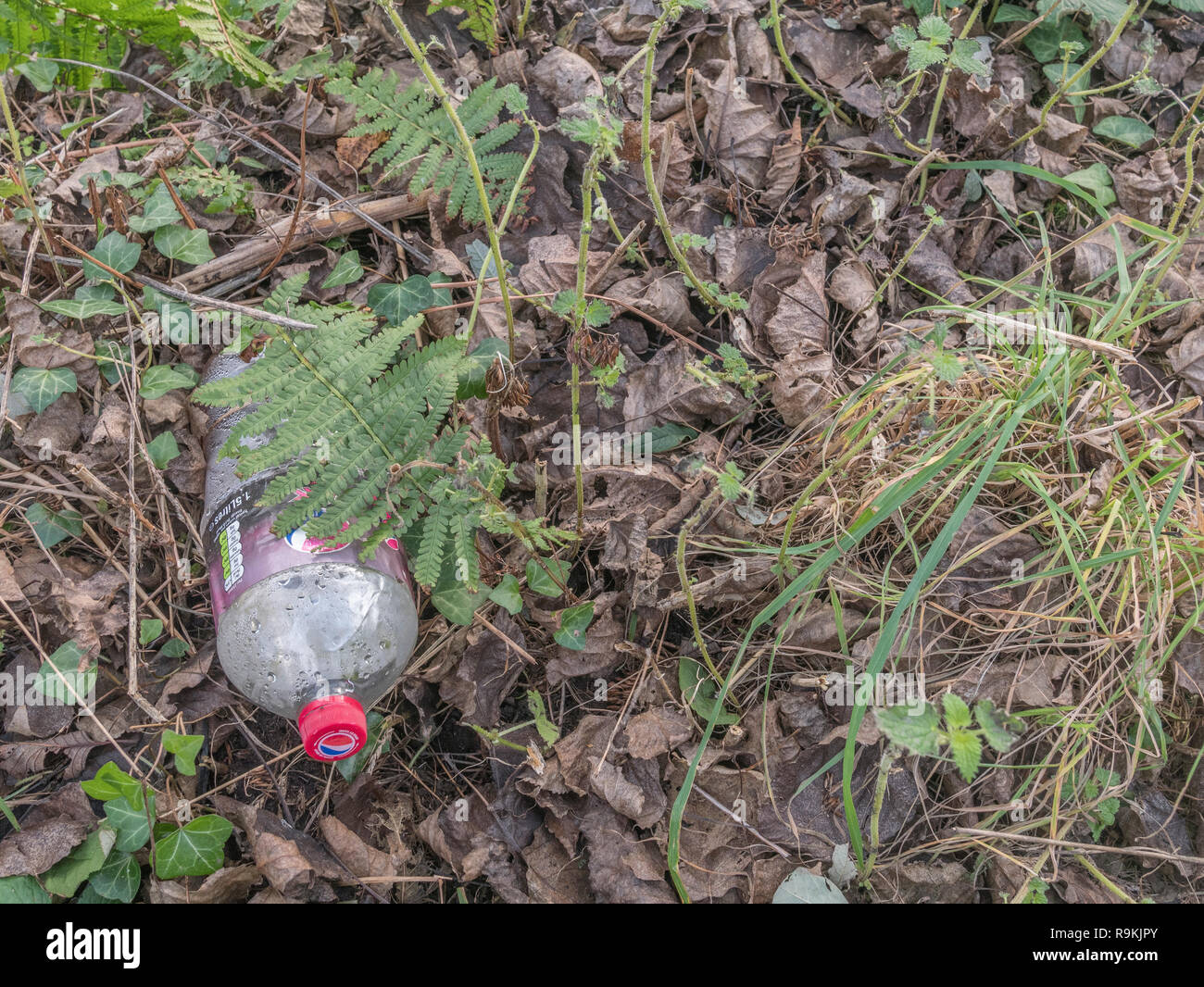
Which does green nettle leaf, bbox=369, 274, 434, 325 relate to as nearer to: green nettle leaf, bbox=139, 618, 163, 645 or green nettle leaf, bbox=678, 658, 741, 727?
green nettle leaf, bbox=139, 618, 163, 645

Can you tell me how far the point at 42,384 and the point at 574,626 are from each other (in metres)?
1.78

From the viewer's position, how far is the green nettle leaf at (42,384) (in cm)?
238

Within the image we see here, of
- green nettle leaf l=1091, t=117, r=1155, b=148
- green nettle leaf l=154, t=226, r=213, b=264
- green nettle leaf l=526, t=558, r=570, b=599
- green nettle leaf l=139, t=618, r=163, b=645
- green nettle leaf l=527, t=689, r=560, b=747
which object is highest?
green nettle leaf l=1091, t=117, r=1155, b=148

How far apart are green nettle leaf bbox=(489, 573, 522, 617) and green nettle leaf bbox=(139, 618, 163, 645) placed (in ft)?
3.36

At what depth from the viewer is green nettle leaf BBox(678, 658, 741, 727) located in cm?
222

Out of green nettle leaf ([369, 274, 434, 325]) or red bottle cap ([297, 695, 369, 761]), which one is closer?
red bottle cap ([297, 695, 369, 761])

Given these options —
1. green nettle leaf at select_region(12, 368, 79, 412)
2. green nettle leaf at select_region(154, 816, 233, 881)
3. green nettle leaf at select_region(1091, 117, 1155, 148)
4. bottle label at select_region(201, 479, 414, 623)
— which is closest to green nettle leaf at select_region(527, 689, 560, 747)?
bottle label at select_region(201, 479, 414, 623)

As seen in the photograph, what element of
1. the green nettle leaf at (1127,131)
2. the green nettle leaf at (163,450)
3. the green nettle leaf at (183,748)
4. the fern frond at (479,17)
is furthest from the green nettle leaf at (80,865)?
the green nettle leaf at (1127,131)

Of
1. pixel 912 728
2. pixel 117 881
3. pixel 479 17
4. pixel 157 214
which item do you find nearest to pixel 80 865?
pixel 117 881

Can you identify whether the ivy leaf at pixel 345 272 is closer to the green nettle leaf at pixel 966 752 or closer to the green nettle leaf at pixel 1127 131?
the green nettle leaf at pixel 966 752

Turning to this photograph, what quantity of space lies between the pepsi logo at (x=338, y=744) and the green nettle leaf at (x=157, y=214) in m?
1.78

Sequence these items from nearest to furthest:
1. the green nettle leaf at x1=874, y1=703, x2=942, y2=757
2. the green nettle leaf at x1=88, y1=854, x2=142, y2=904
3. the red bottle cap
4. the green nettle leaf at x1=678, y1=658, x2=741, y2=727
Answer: the green nettle leaf at x1=874, y1=703, x2=942, y2=757 < the red bottle cap < the green nettle leaf at x1=88, y1=854, x2=142, y2=904 < the green nettle leaf at x1=678, y1=658, x2=741, y2=727
